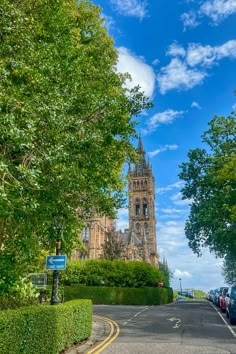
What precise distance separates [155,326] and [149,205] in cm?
9338

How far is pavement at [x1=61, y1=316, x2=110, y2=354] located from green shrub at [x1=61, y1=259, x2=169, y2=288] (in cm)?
2093

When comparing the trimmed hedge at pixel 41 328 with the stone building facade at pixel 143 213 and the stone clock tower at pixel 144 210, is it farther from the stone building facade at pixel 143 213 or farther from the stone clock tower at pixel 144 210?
the stone clock tower at pixel 144 210

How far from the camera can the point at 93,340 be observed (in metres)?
12.8

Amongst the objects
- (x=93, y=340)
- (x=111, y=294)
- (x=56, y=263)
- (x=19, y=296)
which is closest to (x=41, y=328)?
(x=56, y=263)

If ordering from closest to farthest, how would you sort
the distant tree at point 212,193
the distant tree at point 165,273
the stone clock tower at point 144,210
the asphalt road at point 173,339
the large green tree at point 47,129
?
the large green tree at point 47,129 < the asphalt road at point 173,339 < the distant tree at point 212,193 < the distant tree at point 165,273 < the stone clock tower at point 144,210

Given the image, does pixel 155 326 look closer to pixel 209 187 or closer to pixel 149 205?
pixel 209 187

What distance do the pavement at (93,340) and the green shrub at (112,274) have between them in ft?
68.7

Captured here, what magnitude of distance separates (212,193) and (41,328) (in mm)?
30028

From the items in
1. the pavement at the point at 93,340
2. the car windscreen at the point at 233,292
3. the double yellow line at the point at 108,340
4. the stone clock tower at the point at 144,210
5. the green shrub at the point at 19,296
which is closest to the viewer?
the double yellow line at the point at 108,340

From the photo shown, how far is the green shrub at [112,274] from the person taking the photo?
37.5 metres

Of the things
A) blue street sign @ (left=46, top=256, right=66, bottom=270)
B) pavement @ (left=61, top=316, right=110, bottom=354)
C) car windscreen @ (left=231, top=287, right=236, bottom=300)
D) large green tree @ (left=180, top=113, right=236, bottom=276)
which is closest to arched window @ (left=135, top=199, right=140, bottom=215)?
large green tree @ (left=180, top=113, right=236, bottom=276)

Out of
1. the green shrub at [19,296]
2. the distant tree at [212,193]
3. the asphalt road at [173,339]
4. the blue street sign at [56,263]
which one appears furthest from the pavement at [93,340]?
the distant tree at [212,193]

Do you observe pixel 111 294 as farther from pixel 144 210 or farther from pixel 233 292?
pixel 144 210

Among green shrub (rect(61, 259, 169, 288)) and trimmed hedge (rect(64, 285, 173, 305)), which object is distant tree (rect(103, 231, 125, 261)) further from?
trimmed hedge (rect(64, 285, 173, 305))
